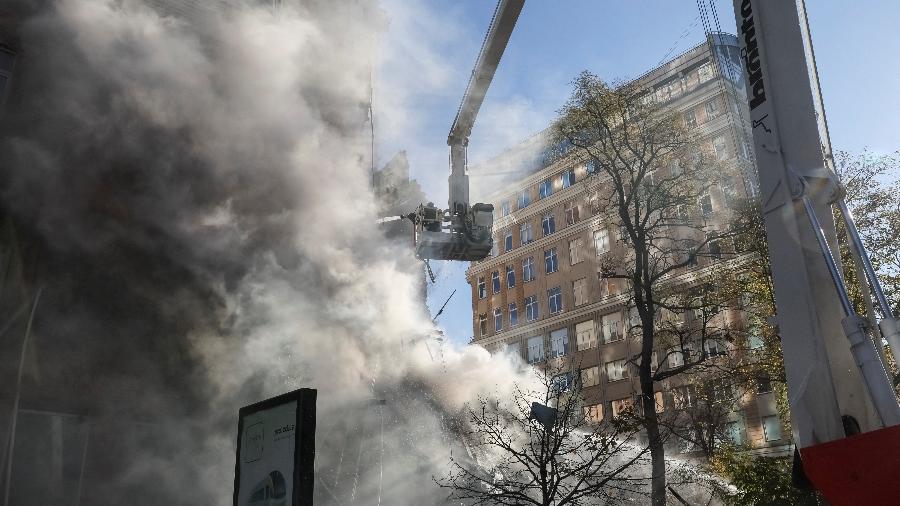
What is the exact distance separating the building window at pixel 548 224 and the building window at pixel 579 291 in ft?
14.4

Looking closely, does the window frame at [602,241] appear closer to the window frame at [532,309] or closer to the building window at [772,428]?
the window frame at [532,309]

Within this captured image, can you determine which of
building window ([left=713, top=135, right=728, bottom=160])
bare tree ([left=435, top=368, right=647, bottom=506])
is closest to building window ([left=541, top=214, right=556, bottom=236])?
building window ([left=713, top=135, right=728, bottom=160])

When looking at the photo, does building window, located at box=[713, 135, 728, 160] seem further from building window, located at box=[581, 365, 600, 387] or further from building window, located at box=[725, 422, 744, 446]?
building window, located at box=[725, 422, 744, 446]

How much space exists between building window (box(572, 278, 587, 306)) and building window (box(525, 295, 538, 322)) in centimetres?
336

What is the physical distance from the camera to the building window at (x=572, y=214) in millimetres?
41781

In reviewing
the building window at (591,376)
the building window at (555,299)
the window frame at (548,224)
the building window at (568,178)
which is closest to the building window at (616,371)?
the building window at (591,376)

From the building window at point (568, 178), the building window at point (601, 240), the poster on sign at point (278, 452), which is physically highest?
the building window at point (568, 178)

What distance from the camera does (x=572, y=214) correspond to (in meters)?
42.2

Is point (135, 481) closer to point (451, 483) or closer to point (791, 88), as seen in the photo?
point (451, 483)

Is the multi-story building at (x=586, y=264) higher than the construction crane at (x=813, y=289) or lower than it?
higher

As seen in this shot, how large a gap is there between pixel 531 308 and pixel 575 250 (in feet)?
16.1

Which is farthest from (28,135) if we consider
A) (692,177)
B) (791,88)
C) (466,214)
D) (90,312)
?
(692,177)

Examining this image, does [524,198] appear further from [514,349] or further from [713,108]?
[713,108]

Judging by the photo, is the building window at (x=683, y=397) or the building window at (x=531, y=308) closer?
the building window at (x=683, y=397)
